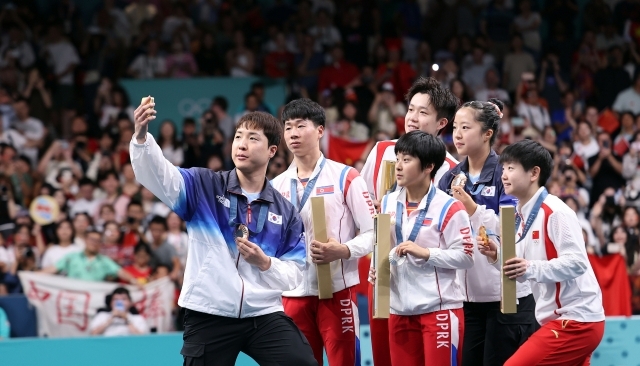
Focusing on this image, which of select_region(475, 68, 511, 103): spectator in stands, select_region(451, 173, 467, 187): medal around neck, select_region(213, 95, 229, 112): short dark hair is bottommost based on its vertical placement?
select_region(451, 173, 467, 187): medal around neck

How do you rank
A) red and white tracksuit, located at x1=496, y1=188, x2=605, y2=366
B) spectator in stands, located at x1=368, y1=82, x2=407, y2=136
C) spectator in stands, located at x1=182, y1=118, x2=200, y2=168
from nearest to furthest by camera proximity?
1. red and white tracksuit, located at x1=496, y1=188, x2=605, y2=366
2. spectator in stands, located at x1=182, y1=118, x2=200, y2=168
3. spectator in stands, located at x1=368, y1=82, x2=407, y2=136

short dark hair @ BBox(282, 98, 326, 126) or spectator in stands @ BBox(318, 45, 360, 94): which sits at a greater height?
spectator in stands @ BBox(318, 45, 360, 94)

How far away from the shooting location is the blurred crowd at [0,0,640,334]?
12109mm

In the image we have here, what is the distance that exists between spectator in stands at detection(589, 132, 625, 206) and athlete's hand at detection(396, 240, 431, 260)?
7.90 m

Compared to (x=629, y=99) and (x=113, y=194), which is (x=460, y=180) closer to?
(x=113, y=194)

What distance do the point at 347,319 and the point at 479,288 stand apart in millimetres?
905

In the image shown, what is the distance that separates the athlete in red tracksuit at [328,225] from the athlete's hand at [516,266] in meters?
1.03

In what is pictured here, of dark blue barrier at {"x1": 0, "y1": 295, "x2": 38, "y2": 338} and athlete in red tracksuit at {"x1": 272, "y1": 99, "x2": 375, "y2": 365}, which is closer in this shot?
athlete in red tracksuit at {"x1": 272, "y1": 99, "x2": 375, "y2": 365}

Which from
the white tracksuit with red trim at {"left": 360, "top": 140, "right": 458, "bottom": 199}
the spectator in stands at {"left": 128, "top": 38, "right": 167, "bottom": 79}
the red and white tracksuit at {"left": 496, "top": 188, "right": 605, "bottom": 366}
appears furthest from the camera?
the spectator in stands at {"left": 128, "top": 38, "right": 167, "bottom": 79}

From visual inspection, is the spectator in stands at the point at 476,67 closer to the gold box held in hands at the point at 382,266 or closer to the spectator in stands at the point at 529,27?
the spectator in stands at the point at 529,27

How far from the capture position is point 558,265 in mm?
5891

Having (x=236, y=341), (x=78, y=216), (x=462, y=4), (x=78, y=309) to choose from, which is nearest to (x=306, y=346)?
(x=236, y=341)

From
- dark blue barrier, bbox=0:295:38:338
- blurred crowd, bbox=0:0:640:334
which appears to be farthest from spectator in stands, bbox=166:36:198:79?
dark blue barrier, bbox=0:295:38:338

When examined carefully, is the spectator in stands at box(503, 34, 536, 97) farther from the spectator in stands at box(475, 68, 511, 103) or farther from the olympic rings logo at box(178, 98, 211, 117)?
the olympic rings logo at box(178, 98, 211, 117)
